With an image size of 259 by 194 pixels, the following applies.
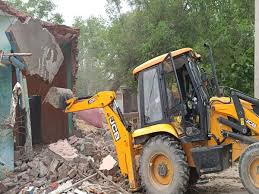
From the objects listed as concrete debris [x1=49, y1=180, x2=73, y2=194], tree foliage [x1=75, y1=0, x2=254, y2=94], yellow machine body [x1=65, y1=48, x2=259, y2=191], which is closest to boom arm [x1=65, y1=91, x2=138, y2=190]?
yellow machine body [x1=65, y1=48, x2=259, y2=191]

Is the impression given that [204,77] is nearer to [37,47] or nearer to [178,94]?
[178,94]

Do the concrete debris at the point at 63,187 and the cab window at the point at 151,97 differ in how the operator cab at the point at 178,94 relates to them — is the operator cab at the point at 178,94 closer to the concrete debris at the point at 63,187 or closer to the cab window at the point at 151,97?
the cab window at the point at 151,97

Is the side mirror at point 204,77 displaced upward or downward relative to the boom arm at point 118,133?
upward

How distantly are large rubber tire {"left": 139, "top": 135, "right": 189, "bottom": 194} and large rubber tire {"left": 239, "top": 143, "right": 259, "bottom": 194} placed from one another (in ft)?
3.88

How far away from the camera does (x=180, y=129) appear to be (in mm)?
8875

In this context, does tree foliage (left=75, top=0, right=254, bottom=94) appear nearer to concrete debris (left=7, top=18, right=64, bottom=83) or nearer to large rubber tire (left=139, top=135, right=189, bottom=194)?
concrete debris (left=7, top=18, right=64, bottom=83)

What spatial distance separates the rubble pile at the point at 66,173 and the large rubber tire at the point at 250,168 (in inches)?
108

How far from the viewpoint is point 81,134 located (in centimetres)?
1490

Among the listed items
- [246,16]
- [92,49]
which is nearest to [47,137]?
[246,16]

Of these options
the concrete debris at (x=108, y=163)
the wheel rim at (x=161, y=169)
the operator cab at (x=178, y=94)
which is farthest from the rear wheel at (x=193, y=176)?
the concrete debris at (x=108, y=163)

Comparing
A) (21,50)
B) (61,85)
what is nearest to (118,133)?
(21,50)

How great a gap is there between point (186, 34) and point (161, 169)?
43.3 feet

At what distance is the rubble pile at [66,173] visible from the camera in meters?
9.60

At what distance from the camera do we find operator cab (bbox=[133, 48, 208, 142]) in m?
8.72
